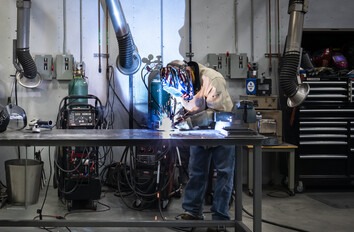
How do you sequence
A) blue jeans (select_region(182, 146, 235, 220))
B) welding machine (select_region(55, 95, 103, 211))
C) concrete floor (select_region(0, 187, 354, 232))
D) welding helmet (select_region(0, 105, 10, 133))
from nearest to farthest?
welding helmet (select_region(0, 105, 10, 133)) < blue jeans (select_region(182, 146, 235, 220)) < concrete floor (select_region(0, 187, 354, 232)) < welding machine (select_region(55, 95, 103, 211))

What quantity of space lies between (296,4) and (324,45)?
156 centimetres

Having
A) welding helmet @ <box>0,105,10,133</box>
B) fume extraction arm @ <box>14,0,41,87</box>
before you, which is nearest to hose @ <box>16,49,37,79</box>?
fume extraction arm @ <box>14,0,41,87</box>

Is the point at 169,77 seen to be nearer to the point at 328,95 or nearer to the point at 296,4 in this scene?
the point at 296,4

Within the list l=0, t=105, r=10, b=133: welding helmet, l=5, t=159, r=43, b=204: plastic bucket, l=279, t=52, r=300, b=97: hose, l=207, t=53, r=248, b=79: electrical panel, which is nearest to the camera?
l=0, t=105, r=10, b=133: welding helmet

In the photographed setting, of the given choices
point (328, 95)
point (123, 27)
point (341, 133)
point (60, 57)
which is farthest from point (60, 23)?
point (341, 133)

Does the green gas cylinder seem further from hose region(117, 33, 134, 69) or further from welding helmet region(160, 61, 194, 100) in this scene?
welding helmet region(160, 61, 194, 100)

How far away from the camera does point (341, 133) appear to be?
423 cm

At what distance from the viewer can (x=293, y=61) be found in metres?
3.31

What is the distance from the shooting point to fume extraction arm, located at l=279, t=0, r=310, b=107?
10.8 feet

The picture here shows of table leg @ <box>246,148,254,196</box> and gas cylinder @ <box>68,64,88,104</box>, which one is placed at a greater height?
gas cylinder @ <box>68,64,88,104</box>

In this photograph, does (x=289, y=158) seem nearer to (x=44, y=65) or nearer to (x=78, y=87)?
(x=78, y=87)

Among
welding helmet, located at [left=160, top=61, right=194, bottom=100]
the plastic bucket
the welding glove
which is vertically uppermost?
welding helmet, located at [left=160, top=61, right=194, bottom=100]

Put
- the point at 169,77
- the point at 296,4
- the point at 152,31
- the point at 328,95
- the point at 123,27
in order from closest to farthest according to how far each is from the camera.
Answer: the point at 169,77 < the point at 296,4 < the point at 123,27 < the point at 328,95 < the point at 152,31

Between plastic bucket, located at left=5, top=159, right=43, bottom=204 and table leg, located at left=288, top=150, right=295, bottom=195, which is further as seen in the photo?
table leg, located at left=288, top=150, right=295, bottom=195
